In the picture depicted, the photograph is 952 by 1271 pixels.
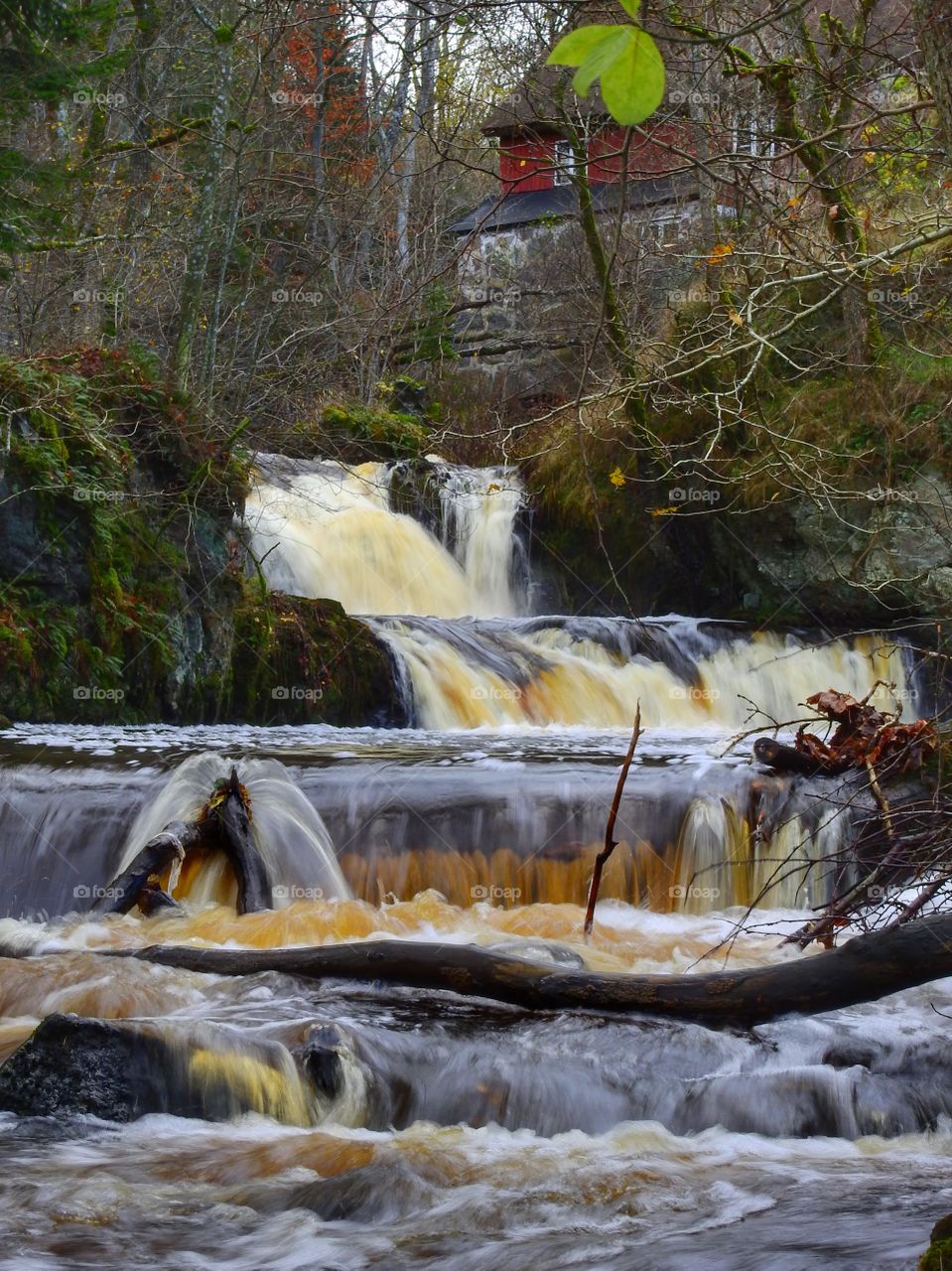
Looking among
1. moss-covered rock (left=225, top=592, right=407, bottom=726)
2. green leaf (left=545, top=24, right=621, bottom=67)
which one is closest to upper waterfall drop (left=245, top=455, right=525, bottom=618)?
moss-covered rock (left=225, top=592, right=407, bottom=726)

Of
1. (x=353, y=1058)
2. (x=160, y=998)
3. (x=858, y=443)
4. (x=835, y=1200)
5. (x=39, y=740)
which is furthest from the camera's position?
(x=858, y=443)

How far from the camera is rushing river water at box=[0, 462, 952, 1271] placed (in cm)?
334

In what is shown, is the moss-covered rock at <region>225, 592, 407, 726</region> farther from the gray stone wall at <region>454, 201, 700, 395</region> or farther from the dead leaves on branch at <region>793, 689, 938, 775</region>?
the gray stone wall at <region>454, 201, 700, 395</region>

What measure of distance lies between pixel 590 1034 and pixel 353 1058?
0.85m

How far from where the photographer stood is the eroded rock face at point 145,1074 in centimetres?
397

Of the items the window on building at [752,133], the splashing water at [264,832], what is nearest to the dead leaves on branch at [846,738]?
the splashing water at [264,832]

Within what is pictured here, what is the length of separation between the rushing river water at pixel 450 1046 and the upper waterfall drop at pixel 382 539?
3873mm

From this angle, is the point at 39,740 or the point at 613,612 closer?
the point at 39,740

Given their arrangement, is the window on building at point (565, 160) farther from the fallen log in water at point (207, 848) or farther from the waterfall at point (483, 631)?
the waterfall at point (483, 631)

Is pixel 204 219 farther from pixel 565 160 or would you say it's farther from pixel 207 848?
pixel 207 848

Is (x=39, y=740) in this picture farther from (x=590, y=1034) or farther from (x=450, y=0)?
(x=450, y=0)

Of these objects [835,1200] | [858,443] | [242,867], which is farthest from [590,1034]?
[858,443]

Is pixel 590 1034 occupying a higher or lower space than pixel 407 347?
lower

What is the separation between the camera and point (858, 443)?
13172 mm
